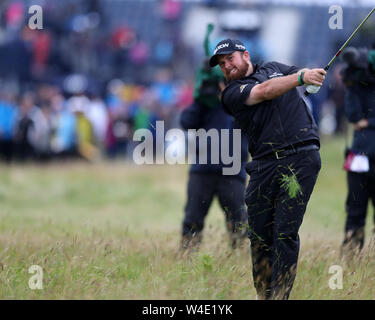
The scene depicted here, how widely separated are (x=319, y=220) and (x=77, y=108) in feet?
25.2

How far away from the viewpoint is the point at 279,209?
616 centimetres

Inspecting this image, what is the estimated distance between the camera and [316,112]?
18.0 meters

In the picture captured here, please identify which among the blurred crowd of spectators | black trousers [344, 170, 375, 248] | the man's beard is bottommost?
black trousers [344, 170, 375, 248]

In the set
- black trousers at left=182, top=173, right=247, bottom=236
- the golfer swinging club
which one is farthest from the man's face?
black trousers at left=182, top=173, right=247, bottom=236

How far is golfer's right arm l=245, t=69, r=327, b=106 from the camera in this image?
18.9ft

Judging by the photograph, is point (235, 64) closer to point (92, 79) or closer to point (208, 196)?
point (208, 196)

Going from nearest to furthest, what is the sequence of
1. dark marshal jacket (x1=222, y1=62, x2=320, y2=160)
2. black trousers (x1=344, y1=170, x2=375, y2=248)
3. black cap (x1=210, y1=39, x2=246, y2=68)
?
1. dark marshal jacket (x1=222, y1=62, x2=320, y2=160)
2. black cap (x1=210, y1=39, x2=246, y2=68)
3. black trousers (x1=344, y1=170, x2=375, y2=248)

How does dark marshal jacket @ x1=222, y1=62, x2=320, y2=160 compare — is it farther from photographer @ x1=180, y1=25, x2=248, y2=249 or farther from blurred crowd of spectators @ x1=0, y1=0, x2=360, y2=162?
blurred crowd of spectators @ x1=0, y1=0, x2=360, y2=162

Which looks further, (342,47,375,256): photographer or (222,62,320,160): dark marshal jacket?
(342,47,375,256): photographer

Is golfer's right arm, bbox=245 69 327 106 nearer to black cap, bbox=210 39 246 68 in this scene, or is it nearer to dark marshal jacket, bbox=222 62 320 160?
dark marshal jacket, bbox=222 62 320 160

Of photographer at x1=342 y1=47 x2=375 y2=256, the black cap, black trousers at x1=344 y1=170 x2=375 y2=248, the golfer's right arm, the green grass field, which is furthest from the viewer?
black trousers at x1=344 y1=170 x2=375 y2=248

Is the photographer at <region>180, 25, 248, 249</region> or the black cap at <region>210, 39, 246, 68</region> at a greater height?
the black cap at <region>210, 39, 246, 68</region>
